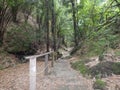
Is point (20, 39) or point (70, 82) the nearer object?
point (70, 82)

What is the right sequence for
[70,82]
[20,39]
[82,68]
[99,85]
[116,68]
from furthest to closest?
1. [20,39]
2. [82,68]
3. [116,68]
4. [70,82]
5. [99,85]

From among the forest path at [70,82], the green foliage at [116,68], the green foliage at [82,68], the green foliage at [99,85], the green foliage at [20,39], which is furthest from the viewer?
the green foliage at [20,39]

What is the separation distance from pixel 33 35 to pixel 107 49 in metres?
7.41

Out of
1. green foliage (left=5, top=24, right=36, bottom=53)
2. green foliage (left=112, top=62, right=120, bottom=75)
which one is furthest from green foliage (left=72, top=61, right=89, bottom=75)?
green foliage (left=5, top=24, right=36, bottom=53)

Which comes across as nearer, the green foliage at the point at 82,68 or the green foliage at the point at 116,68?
the green foliage at the point at 116,68

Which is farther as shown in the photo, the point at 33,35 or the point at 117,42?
the point at 33,35

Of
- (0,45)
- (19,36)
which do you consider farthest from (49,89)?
(19,36)

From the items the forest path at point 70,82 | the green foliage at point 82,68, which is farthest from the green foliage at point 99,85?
the green foliage at point 82,68

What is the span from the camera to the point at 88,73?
286 inches

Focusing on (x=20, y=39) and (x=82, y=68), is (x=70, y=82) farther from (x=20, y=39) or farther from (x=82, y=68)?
(x=20, y=39)

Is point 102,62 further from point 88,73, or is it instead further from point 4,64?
point 4,64

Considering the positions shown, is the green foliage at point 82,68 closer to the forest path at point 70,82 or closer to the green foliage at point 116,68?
the forest path at point 70,82

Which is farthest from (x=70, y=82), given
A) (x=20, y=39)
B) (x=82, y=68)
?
(x=20, y=39)

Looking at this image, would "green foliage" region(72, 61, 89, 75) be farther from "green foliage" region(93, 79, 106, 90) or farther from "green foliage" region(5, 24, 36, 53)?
"green foliage" region(5, 24, 36, 53)
